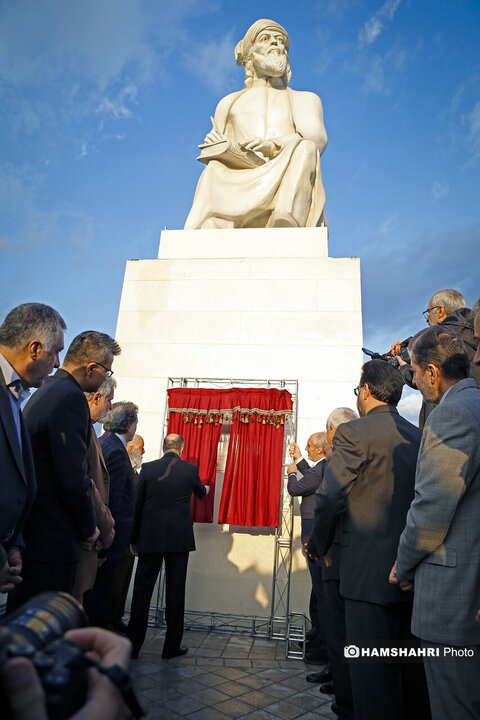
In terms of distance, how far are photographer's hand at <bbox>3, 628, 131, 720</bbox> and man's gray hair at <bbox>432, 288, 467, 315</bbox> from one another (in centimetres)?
283

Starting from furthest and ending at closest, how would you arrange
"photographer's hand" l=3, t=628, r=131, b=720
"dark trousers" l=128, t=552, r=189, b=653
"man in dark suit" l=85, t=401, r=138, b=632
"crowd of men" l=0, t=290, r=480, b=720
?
"dark trousers" l=128, t=552, r=189, b=653 → "man in dark suit" l=85, t=401, r=138, b=632 → "crowd of men" l=0, t=290, r=480, b=720 → "photographer's hand" l=3, t=628, r=131, b=720

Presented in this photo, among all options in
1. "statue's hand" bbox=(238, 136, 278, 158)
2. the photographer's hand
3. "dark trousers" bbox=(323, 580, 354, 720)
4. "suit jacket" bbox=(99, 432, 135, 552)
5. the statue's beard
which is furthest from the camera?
the statue's beard

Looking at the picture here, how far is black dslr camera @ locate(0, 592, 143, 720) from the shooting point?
1.92 ft

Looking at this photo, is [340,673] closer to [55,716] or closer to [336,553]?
[336,553]

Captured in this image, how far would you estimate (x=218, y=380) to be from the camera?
185 inches

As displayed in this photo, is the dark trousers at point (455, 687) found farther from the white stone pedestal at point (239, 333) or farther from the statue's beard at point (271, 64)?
the statue's beard at point (271, 64)

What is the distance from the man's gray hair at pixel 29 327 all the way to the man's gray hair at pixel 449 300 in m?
2.30

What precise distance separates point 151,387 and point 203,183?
2.94 m

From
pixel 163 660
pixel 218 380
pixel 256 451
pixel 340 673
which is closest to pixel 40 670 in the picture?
pixel 340 673

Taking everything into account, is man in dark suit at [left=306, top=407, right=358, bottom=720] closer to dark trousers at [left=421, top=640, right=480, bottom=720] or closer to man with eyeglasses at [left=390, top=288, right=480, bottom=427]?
dark trousers at [left=421, top=640, right=480, bottom=720]

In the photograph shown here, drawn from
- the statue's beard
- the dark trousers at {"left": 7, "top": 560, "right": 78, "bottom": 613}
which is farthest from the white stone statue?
the dark trousers at {"left": 7, "top": 560, "right": 78, "bottom": 613}

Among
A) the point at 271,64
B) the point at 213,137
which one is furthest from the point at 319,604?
the point at 271,64

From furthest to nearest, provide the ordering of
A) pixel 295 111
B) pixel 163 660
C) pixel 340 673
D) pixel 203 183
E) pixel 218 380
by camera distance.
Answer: pixel 295 111 < pixel 203 183 < pixel 218 380 < pixel 163 660 < pixel 340 673

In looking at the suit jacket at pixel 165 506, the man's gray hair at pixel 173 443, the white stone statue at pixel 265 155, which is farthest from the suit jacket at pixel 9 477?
the white stone statue at pixel 265 155
